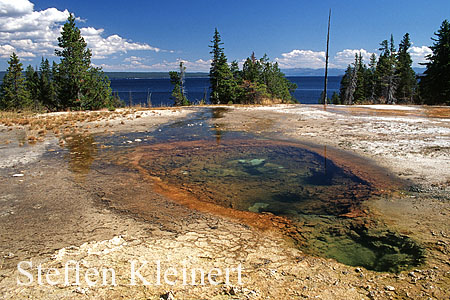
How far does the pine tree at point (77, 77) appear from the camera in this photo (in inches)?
1053

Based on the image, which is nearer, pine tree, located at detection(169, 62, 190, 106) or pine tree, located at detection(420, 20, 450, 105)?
pine tree, located at detection(420, 20, 450, 105)

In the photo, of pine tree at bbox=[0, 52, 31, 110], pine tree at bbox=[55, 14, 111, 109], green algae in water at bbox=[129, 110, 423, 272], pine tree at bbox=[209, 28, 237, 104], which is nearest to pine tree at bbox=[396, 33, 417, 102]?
pine tree at bbox=[209, 28, 237, 104]

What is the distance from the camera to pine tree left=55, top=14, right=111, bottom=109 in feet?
87.8

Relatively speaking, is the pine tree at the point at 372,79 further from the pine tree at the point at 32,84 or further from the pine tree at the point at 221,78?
the pine tree at the point at 32,84

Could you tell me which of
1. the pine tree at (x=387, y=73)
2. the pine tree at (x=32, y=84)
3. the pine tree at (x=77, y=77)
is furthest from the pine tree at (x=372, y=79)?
the pine tree at (x=32, y=84)

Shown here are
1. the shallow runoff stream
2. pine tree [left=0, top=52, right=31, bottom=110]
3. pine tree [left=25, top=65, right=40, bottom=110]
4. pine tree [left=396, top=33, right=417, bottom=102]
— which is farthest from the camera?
pine tree [left=25, top=65, right=40, bottom=110]

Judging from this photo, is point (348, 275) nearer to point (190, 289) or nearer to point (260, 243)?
point (260, 243)

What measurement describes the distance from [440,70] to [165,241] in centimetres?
4200

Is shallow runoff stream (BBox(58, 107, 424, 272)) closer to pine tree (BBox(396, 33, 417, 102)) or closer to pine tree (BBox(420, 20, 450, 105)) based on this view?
pine tree (BBox(420, 20, 450, 105))

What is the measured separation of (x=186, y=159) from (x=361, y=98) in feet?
202

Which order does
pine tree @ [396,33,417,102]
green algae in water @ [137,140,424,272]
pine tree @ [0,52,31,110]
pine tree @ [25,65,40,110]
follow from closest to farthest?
1. green algae in water @ [137,140,424,272]
2. pine tree @ [0,52,31,110]
3. pine tree @ [396,33,417,102]
4. pine tree @ [25,65,40,110]

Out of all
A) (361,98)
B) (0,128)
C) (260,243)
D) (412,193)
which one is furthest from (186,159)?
(361,98)

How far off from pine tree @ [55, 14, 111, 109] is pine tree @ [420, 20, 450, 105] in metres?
37.7

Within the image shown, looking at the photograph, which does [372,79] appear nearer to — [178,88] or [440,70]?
[440,70]
